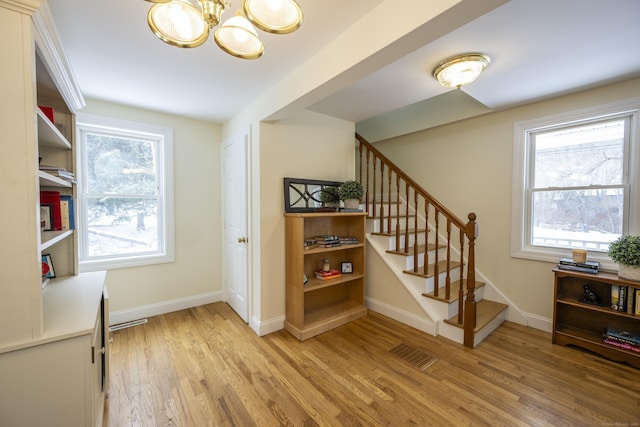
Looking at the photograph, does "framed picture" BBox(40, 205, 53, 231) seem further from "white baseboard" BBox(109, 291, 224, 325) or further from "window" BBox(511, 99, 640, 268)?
"window" BBox(511, 99, 640, 268)

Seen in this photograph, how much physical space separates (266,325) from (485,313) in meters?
2.22

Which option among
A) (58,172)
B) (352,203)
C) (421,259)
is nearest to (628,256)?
(421,259)

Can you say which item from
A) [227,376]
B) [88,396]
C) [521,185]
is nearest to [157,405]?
[227,376]

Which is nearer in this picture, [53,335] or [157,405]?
[53,335]

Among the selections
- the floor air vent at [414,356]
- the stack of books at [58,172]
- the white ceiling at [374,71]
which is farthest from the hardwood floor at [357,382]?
the white ceiling at [374,71]

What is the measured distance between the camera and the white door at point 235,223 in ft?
8.92

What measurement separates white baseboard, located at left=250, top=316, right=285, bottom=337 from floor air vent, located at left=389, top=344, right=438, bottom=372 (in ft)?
3.63

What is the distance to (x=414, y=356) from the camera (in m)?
2.13

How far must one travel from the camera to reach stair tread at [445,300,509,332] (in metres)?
2.35

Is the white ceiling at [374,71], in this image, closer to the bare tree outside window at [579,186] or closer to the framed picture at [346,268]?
the bare tree outside window at [579,186]

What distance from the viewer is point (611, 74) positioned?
6.72 ft

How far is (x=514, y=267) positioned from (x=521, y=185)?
34.9 inches

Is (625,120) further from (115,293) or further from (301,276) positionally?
(115,293)

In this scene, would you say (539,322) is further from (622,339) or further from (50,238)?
(50,238)
